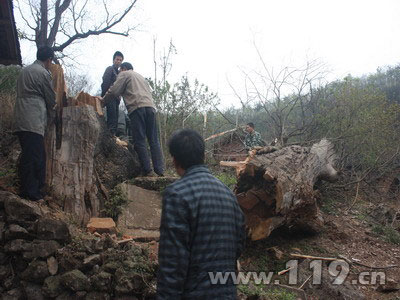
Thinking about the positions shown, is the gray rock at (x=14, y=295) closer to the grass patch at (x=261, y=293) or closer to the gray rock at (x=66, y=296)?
the gray rock at (x=66, y=296)

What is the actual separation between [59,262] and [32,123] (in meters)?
1.63

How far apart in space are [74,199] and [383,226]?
5.52 m

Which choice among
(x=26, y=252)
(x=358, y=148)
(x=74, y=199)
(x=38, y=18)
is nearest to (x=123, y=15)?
(x=38, y=18)

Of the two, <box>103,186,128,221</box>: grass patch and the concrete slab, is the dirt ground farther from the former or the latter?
<box>103,186,128,221</box>: grass patch

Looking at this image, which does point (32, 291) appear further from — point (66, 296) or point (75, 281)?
point (75, 281)

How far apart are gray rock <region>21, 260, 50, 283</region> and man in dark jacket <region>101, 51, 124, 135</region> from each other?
10.1 feet

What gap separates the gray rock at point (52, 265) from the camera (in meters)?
2.88

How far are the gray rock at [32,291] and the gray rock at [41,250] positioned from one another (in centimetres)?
24

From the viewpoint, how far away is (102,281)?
8.77 feet

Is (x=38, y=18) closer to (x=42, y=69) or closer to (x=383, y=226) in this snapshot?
(x=42, y=69)

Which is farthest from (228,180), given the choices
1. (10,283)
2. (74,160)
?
(10,283)

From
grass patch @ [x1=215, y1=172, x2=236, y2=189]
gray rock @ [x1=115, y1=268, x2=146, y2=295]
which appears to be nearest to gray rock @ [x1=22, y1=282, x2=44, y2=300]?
gray rock @ [x1=115, y1=268, x2=146, y2=295]

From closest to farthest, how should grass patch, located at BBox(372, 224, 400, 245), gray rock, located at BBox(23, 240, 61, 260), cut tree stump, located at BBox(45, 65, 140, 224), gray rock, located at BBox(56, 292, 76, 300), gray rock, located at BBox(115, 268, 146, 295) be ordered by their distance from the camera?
gray rock, located at BBox(115, 268, 146, 295), gray rock, located at BBox(56, 292, 76, 300), gray rock, located at BBox(23, 240, 61, 260), cut tree stump, located at BBox(45, 65, 140, 224), grass patch, located at BBox(372, 224, 400, 245)

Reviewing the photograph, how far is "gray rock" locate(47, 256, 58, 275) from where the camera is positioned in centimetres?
288
